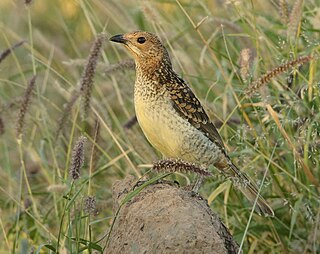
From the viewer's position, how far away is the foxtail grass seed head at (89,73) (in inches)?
214

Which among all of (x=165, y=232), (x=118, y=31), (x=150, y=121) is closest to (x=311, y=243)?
(x=150, y=121)

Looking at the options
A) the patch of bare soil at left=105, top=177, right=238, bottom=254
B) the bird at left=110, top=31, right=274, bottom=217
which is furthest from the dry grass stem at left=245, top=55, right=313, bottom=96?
the bird at left=110, top=31, right=274, bottom=217

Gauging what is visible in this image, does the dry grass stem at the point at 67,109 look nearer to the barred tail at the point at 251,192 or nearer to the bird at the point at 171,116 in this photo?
the bird at the point at 171,116

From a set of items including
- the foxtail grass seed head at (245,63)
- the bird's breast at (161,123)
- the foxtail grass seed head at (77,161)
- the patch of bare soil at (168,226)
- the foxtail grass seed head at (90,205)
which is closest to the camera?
the patch of bare soil at (168,226)

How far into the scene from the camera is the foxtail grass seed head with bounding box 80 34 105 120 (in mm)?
5445

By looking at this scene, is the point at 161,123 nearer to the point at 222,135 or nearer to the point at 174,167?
the point at 222,135

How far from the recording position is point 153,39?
6.25 meters

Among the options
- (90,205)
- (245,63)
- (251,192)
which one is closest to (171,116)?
(245,63)

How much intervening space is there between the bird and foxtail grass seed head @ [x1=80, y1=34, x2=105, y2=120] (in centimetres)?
44

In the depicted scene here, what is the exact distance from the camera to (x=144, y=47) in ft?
20.5

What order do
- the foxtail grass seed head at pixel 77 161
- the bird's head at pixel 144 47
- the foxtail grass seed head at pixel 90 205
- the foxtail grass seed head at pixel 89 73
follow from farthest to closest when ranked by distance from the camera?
the bird's head at pixel 144 47
the foxtail grass seed head at pixel 89 73
the foxtail grass seed head at pixel 90 205
the foxtail grass seed head at pixel 77 161

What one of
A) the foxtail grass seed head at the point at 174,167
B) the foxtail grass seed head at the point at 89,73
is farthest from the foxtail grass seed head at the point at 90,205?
the foxtail grass seed head at the point at 89,73

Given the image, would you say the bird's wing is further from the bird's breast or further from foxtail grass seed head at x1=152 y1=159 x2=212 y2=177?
foxtail grass seed head at x1=152 y1=159 x2=212 y2=177

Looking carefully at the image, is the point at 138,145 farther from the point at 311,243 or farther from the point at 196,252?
the point at 196,252
